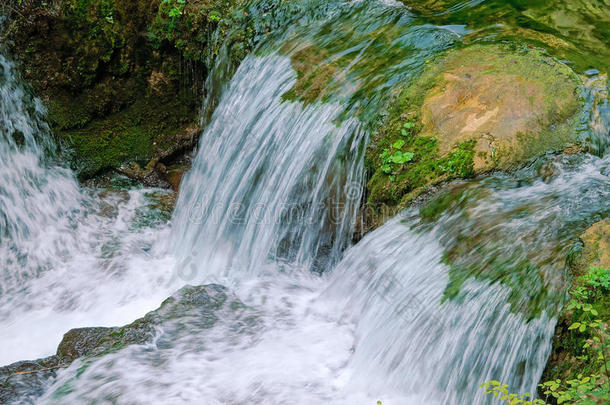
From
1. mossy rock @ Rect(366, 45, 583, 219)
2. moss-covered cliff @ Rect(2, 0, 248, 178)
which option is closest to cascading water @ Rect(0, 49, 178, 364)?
moss-covered cliff @ Rect(2, 0, 248, 178)

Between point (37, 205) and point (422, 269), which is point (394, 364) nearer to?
point (422, 269)

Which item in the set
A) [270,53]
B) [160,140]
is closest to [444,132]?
[270,53]

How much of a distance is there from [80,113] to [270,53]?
231 cm

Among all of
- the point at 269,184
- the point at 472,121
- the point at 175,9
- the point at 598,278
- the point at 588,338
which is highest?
the point at 175,9

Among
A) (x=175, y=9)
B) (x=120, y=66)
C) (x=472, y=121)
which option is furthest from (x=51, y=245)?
(x=472, y=121)

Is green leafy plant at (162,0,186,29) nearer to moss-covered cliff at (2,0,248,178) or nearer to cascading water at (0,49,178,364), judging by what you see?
moss-covered cliff at (2,0,248,178)

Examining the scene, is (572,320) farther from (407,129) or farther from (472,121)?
(407,129)

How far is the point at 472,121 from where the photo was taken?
168 inches

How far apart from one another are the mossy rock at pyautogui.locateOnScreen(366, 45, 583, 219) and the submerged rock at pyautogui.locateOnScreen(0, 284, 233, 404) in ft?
4.99

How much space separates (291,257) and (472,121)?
6.12 ft

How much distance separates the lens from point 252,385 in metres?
3.62

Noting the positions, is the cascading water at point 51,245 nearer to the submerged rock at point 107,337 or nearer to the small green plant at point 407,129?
the submerged rock at point 107,337

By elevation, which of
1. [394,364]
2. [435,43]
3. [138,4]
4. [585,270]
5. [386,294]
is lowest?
[394,364]

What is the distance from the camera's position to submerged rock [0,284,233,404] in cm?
360
